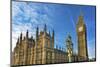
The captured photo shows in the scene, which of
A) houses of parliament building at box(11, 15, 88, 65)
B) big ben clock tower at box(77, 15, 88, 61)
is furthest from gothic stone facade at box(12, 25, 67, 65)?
big ben clock tower at box(77, 15, 88, 61)

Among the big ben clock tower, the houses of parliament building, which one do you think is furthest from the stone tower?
the big ben clock tower

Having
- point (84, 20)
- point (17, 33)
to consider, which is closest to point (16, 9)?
point (17, 33)

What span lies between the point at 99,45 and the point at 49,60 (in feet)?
2.61

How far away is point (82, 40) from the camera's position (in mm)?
2832

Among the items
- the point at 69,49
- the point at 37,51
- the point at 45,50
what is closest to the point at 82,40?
the point at 69,49

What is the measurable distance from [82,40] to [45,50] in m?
0.56

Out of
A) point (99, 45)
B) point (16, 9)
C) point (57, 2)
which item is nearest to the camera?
point (16, 9)

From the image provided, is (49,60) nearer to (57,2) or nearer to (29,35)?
(29,35)

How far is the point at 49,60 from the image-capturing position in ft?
8.77

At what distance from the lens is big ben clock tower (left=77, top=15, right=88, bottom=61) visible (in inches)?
111

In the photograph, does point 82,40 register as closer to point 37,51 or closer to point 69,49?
point 69,49

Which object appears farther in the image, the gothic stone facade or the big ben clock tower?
the big ben clock tower

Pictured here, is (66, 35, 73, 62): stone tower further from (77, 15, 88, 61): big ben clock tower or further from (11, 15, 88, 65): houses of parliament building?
(77, 15, 88, 61): big ben clock tower

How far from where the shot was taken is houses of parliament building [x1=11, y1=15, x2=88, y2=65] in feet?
8.38
